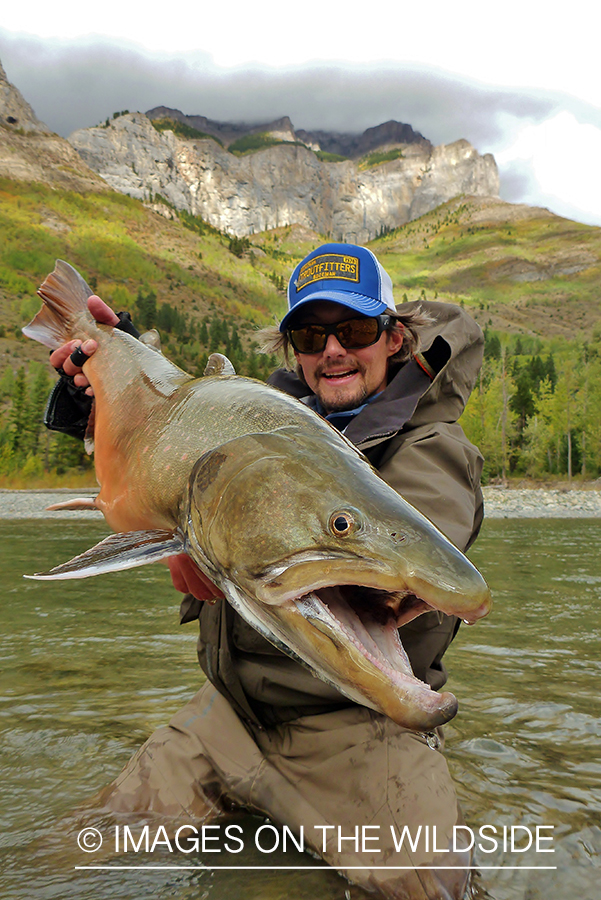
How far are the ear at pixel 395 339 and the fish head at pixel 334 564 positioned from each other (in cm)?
152

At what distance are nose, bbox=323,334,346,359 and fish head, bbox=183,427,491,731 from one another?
4.17 ft

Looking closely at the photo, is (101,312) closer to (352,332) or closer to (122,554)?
(352,332)

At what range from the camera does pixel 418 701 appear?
49.1 inches

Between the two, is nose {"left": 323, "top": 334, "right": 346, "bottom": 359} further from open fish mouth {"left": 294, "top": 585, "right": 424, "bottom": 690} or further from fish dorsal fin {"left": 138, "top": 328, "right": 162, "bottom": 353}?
open fish mouth {"left": 294, "top": 585, "right": 424, "bottom": 690}

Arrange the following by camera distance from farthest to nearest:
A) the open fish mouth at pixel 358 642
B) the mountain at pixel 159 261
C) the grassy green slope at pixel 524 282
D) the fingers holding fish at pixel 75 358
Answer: the grassy green slope at pixel 524 282 → the mountain at pixel 159 261 → the fingers holding fish at pixel 75 358 → the open fish mouth at pixel 358 642

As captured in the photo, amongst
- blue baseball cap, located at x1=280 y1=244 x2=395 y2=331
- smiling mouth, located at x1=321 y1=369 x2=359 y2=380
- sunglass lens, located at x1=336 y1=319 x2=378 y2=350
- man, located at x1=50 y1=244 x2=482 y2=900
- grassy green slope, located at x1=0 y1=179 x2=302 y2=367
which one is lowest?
man, located at x1=50 y1=244 x2=482 y2=900

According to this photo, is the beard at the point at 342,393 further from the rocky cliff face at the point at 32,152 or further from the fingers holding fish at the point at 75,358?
the rocky cliff face at the point at 32,152

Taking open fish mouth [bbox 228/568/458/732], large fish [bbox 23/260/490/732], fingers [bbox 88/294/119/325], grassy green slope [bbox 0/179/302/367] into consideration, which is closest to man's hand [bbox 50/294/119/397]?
fingers [bbox 88/294/119/325]

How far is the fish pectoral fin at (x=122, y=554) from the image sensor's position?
5.59 ft

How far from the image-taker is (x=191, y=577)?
6.32 feet

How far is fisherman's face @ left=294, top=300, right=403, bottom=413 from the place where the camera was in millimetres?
2967

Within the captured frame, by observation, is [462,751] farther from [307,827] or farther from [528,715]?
[307,827]
